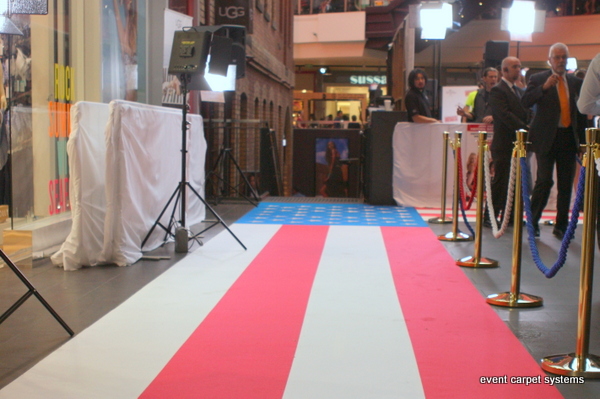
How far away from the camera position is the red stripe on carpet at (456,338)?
2881mm

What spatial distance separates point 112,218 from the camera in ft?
18.1

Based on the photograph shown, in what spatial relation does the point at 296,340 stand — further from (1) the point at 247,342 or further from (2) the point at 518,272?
(2) the point at 518,272

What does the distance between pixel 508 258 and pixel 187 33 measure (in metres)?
3.40

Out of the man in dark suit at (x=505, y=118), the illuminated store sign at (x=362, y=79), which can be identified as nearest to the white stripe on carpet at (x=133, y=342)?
the man in dark suit at (x=505, y=118)

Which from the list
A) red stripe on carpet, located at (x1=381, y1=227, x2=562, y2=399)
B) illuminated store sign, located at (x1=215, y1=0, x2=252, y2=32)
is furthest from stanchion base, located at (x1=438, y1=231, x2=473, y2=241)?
illuminated store sign, located at (x1=215, y1=0, x2=252, y2=32)

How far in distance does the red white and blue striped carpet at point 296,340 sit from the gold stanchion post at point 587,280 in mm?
148

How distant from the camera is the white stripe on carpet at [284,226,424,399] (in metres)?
2.87

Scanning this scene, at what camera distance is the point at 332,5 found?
2606 centimetres

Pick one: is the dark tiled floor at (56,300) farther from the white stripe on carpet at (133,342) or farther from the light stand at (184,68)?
the light stand at (184,68)

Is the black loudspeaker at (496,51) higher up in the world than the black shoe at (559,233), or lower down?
higher up

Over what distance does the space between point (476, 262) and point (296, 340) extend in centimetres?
251

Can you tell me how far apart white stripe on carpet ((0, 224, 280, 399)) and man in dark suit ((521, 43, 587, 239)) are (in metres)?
2.99

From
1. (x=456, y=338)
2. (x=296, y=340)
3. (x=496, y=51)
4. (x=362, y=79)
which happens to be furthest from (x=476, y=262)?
(x=362, y=79)

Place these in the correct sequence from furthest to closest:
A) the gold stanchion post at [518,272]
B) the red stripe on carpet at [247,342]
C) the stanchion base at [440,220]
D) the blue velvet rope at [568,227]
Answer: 1. the stanchion base at [440,220]
2. the gold stanchion post at [518,272]
3. the blue velvet rope at [568,227]
4. the red stripe on carpet at [247,342]
